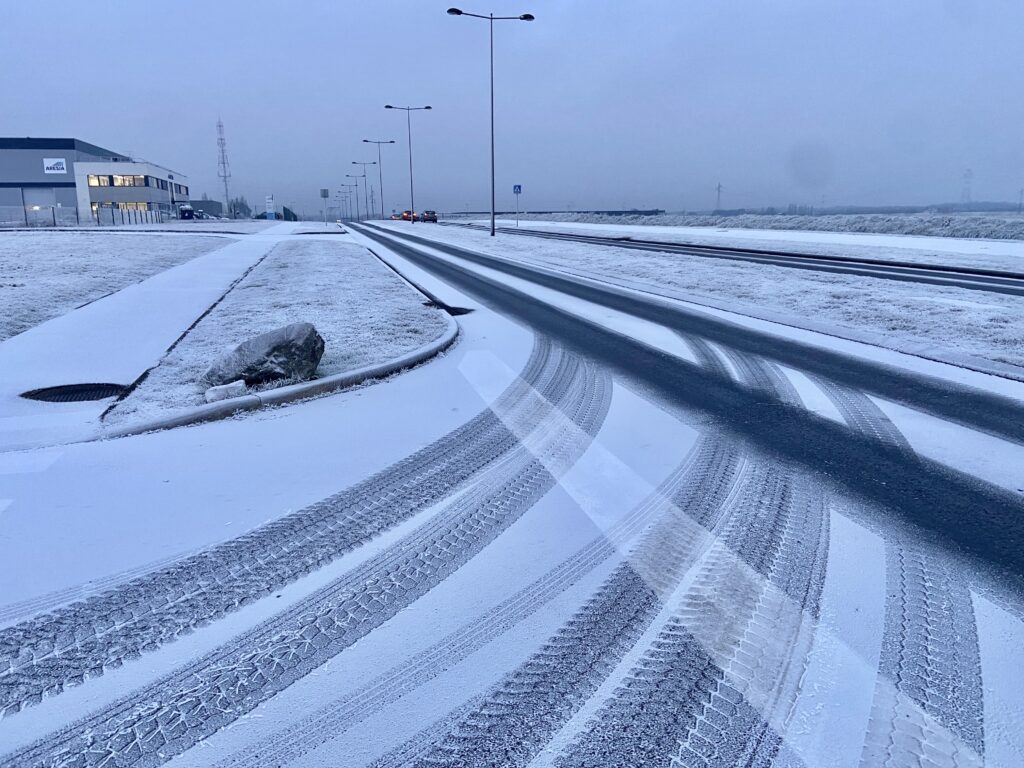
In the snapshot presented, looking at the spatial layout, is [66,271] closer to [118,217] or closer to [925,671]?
[925,671]

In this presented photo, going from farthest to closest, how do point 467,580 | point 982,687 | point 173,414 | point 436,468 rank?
point 173,414 → point 436,468 → point 467,580 → point 982,687

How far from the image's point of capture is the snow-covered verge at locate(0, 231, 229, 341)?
1234cm

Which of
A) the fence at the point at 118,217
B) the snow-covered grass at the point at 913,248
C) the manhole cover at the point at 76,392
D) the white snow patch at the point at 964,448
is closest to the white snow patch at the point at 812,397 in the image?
the white snow patch at the point at 964,448

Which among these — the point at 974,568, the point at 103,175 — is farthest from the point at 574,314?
the point at 103,175

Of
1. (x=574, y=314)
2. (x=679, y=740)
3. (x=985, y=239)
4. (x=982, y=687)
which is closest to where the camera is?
(x=679, y=740)

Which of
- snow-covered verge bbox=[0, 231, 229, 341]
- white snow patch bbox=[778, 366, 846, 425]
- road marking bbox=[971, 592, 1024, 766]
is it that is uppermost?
road marking bbox=[971, 592, 1024, 766]

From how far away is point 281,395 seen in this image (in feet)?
21.5

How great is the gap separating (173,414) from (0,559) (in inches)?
95.4

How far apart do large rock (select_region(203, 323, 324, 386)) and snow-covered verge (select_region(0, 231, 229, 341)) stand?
17.3 ft

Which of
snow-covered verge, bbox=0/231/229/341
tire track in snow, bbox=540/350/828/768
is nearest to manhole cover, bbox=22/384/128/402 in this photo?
snow-covered verge, bbox=0/231/229/341

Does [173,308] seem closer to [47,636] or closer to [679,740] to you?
[47,636]

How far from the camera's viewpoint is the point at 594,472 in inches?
193

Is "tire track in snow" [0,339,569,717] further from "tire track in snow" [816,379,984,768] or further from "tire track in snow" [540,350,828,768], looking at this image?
"tire track in snow" [816,379,984,768]

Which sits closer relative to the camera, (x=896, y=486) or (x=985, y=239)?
(x=896, y=486)
